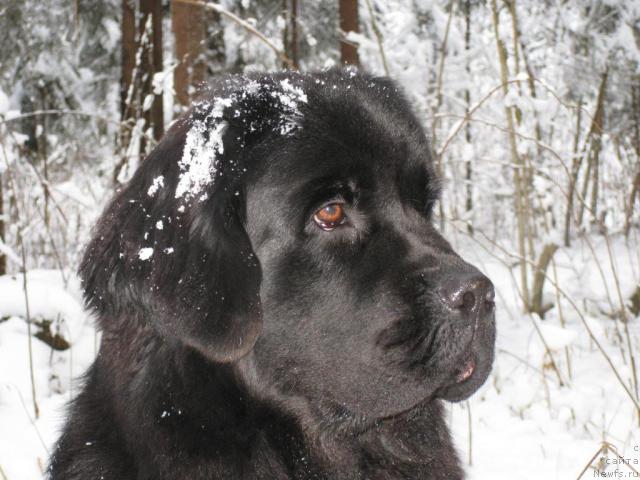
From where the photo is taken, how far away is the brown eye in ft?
7.31

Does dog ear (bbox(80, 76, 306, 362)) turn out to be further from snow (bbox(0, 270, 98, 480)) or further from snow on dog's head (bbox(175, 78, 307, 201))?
snow (bbox(0, 270, 98, 480))

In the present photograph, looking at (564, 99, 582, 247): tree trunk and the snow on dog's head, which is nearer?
the snow on dog's head

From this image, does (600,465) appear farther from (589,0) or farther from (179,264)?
(589,0)

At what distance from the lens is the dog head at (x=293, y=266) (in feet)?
6.90

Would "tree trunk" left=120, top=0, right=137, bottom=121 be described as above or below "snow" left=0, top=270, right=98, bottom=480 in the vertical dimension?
above

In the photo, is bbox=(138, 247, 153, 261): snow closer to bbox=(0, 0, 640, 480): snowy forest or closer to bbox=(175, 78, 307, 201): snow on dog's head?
bbox=(175, 78, 307, 201): snow on dog's head

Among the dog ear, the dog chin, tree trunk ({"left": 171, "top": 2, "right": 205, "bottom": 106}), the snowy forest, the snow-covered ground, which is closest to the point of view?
the dog ear

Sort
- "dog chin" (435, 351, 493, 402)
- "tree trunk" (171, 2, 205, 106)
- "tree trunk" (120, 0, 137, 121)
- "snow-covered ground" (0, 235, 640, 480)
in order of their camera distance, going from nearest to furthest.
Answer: "dog chin" (435, 351, 493, 402) < "snow-covered ground" (0, 235, 640, 480) < "tree trunk" (171, 2, 205, 106) < "tree trunk" (120, 0, 137, 121)

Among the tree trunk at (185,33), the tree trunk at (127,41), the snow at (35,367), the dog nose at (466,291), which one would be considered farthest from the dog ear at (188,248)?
the tree trunk at (127,41)

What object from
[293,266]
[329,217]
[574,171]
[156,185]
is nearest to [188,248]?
[156,185]

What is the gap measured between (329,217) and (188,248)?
44 centimetres

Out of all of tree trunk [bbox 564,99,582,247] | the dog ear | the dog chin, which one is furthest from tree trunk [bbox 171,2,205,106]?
the dog chin

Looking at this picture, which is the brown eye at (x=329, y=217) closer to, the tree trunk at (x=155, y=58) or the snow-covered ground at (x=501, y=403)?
the snow-covered ground at (x=501, y=403)

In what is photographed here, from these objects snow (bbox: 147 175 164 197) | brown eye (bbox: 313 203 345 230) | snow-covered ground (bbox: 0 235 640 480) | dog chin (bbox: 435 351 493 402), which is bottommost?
snow-covered ground (bbox: 0 235 640 480)
